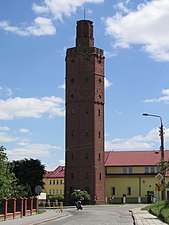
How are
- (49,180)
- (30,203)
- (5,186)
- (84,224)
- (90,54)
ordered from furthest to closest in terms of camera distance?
(49,180), (90,54), (30,203), (5,186), (84,224)

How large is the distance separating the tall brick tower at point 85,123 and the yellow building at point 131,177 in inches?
378

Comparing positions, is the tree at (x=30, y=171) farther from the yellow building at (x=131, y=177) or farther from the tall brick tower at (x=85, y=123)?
the yellow building at (x=131, y=177)

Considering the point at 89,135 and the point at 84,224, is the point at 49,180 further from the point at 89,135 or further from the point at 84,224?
the point at 84,224

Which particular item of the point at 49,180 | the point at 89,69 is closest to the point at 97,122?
the point at 89,69

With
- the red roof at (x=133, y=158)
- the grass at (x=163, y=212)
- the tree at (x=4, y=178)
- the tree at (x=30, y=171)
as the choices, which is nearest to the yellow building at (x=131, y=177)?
the red roof at (x=133, y=158)

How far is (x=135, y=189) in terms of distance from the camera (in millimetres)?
93312

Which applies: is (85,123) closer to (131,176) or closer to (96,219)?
(131,176)

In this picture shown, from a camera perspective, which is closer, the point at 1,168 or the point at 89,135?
the point at 1,168

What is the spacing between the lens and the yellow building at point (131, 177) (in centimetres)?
9256

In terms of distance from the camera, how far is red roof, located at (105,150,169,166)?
95.8 metres

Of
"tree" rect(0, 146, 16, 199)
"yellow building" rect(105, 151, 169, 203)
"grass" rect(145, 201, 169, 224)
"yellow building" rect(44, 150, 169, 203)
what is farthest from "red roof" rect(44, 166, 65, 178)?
"grass" rect(145, 201, 169, 224)

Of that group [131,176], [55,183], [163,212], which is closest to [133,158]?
[131,176]

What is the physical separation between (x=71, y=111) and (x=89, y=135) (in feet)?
18.1

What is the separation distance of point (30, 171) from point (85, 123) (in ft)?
42.9
